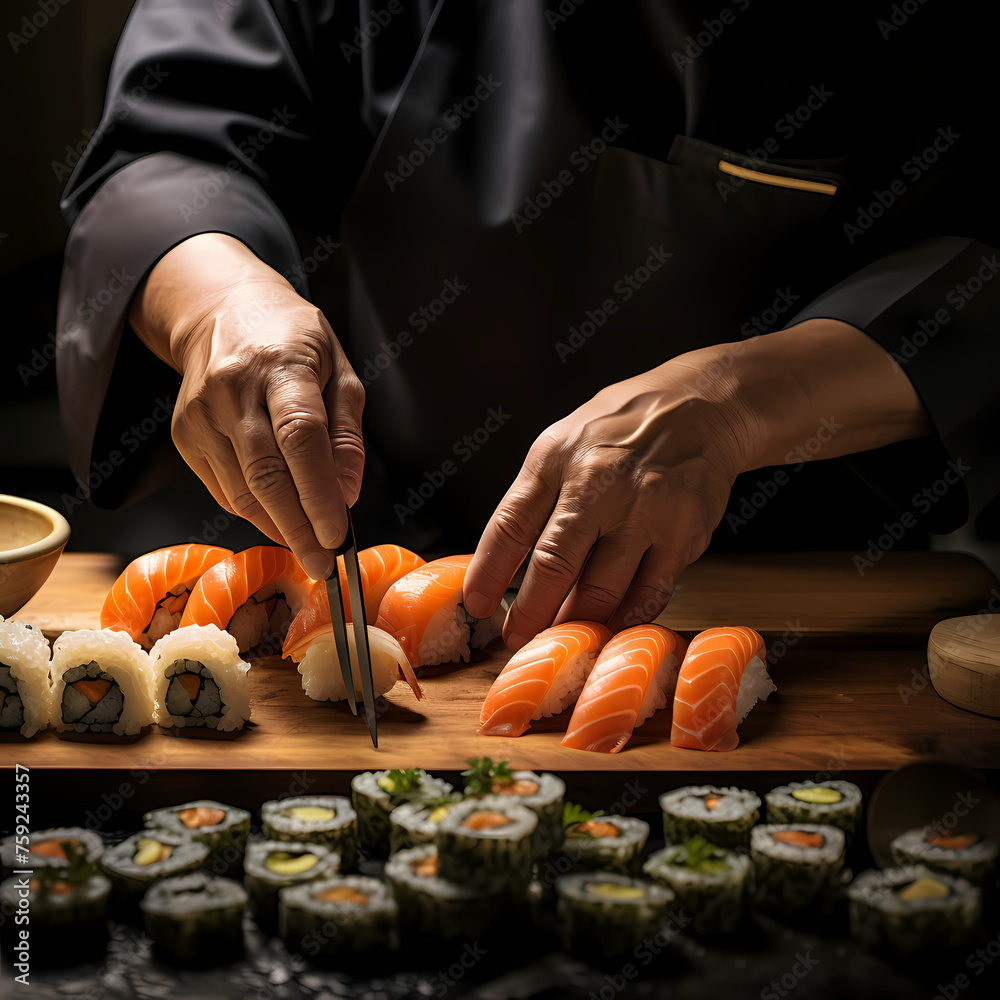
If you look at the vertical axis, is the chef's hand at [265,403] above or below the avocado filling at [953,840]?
above

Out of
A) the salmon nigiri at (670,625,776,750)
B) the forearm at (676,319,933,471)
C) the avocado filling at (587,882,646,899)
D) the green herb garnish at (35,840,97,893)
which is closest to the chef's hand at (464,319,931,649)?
the forearm at (676,319,933,471)

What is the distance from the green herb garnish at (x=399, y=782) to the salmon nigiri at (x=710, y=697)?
16.4 inches

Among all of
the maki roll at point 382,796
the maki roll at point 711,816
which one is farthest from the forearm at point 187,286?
the maki roll at point 711,816

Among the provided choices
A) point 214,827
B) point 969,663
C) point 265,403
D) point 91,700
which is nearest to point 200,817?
point 214,827

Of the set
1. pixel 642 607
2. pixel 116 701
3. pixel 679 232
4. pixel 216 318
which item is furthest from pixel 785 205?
pixel 116 701

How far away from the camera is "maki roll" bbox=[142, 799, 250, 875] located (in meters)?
1.18

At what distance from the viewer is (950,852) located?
3.68 feet

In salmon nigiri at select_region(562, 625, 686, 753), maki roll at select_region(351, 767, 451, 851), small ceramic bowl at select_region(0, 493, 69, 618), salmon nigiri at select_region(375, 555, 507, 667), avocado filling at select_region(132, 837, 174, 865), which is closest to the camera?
avocado filling at select_region(132, 837, 174, 865)

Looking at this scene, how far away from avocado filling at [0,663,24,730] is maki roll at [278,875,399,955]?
2.03ft

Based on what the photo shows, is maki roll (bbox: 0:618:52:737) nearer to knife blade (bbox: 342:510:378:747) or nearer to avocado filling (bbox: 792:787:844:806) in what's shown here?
knife blade (bbox: 342:510:378:747)

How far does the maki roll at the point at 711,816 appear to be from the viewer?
1216 mm

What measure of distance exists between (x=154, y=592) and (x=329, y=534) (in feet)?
1.65

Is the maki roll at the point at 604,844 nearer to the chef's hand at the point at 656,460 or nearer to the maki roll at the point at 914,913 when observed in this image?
the maki roll at the point at 914,913

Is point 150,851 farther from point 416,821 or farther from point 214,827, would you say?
point 416,821
